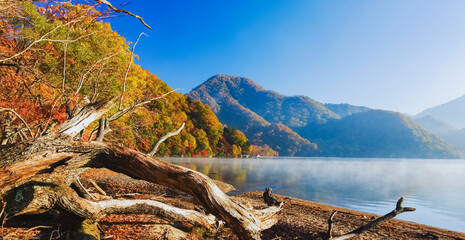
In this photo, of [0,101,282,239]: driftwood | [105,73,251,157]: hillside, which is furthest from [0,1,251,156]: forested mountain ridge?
[105,73,251,157]: hillside

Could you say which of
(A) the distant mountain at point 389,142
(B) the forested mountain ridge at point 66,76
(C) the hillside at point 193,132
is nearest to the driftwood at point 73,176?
(B) the forested mountain ridge at point 66,76

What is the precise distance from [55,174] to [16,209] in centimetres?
61

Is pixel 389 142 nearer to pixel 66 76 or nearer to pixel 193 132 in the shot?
pixel 193 132

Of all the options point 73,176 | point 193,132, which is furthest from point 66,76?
point 193,132

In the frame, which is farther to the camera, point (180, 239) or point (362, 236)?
point (362, 236)

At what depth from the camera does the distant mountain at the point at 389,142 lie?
150m

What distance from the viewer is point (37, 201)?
331 cm

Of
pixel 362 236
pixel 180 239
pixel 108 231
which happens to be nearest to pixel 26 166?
pixel 108 231

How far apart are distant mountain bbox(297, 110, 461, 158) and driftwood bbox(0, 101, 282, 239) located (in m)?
192

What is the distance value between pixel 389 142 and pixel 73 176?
205234 mm

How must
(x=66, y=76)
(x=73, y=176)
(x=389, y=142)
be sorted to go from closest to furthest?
(x=73, y=176), (x=66, y=76), (x=389, y=142)

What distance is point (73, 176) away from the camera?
390 centimetres

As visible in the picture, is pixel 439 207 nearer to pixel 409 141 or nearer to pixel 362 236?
pixel 362 236

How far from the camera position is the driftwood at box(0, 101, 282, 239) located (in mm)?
3211
